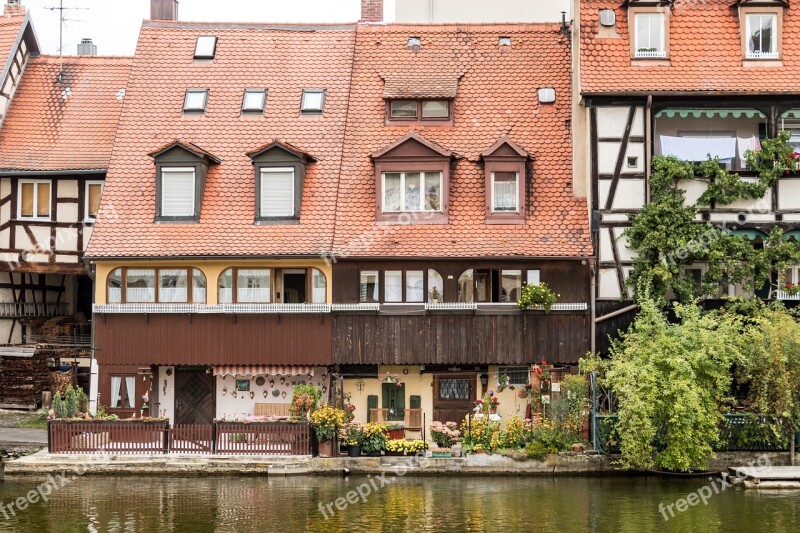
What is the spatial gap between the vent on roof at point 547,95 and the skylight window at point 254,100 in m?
8.75

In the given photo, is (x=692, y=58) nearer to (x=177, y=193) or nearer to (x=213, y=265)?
(x=213, y=265)

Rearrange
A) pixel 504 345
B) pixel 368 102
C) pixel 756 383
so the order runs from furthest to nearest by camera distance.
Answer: pixel 368 102
pixel 504 345
pixel 756 383

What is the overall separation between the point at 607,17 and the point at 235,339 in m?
14.6

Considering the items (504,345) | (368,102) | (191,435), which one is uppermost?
(368,102)

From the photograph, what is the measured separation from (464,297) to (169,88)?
1202 cm

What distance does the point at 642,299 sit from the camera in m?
34.5

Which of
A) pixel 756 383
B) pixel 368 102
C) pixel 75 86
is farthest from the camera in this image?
pixel 75 86

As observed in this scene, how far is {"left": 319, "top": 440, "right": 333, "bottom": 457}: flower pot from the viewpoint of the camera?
33.5 meters

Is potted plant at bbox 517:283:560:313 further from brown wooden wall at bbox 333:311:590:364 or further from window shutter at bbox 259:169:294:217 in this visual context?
window shutter at bbox 259:169:294:217

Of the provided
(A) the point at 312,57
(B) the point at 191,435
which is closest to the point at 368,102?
(A) the point at 312,57

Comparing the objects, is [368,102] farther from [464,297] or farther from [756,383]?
[756,383]

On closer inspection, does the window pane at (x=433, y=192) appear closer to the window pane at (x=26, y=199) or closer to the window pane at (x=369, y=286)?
the window pane at (x=369, y=286)

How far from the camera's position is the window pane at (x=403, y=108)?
129ft

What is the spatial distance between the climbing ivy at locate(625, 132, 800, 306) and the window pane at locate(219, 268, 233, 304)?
11.6m
